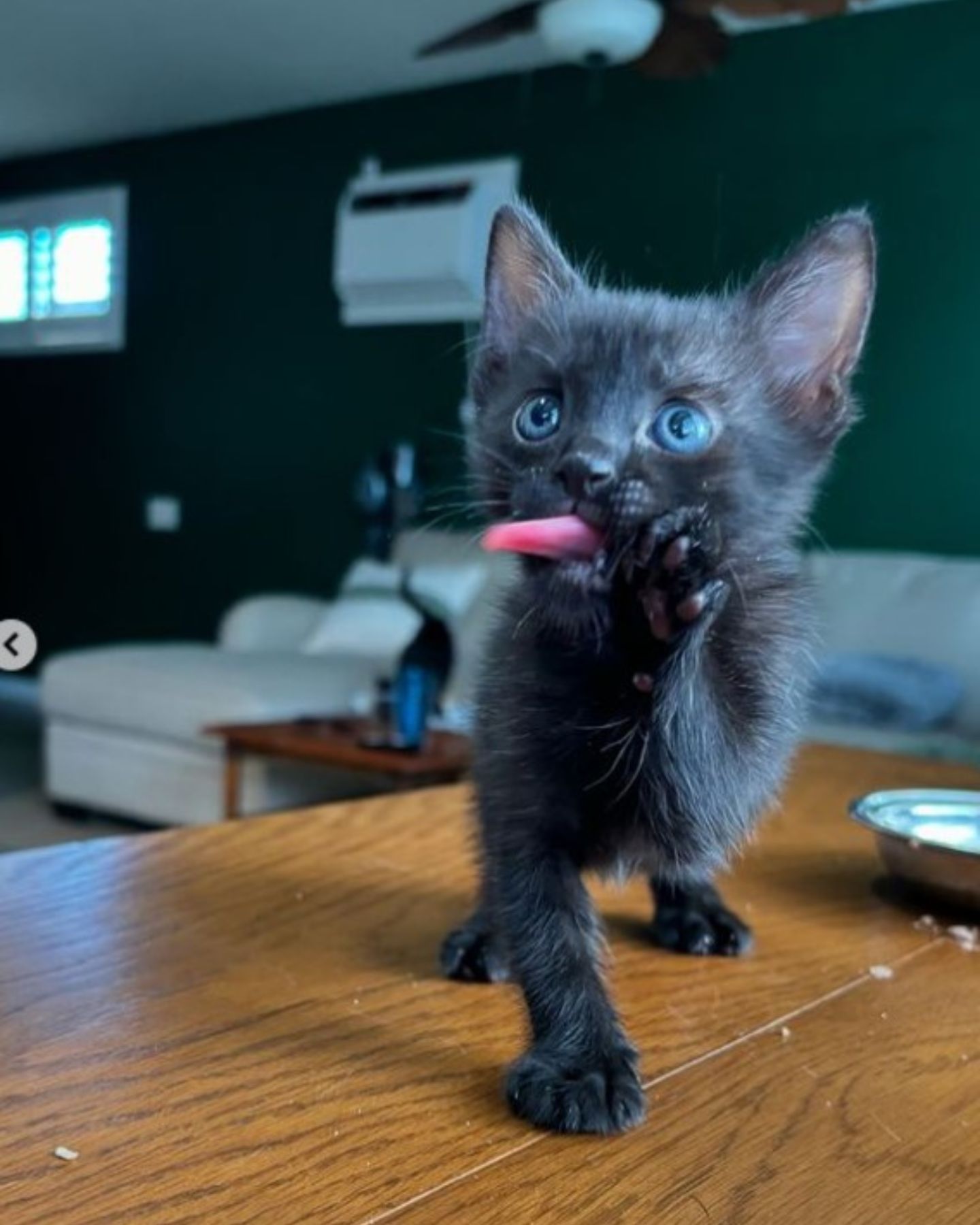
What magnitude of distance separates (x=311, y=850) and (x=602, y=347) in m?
0.51

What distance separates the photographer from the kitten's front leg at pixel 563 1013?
0.46 m

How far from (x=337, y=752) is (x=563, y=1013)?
2061 millimetres

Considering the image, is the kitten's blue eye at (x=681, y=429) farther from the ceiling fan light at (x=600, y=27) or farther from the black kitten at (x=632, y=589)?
the ceiling fan light at (x=600, y=27)

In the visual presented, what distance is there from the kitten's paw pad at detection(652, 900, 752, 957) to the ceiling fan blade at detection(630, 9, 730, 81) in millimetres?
2519

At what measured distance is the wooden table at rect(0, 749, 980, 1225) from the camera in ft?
1.36

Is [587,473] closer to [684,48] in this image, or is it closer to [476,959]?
[476,959]

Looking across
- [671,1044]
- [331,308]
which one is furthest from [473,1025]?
[331,308]

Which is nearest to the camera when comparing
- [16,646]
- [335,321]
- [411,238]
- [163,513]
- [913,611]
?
[16,646]

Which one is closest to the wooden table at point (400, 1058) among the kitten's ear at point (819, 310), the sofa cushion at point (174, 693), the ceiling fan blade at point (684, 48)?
the kitten's ear at point (819, 310)

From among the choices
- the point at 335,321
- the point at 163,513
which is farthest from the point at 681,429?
the point at 163,513

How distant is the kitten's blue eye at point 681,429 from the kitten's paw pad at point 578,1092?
222 millimetres

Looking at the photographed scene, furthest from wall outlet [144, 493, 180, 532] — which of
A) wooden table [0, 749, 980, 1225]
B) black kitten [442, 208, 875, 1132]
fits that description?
black kitten [442, 208, 875, 1132]

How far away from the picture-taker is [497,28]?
2.86 m

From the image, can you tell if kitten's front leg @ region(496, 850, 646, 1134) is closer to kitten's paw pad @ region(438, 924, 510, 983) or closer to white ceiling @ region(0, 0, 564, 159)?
kitten's paw pad @ region(438, 924, 510, 983)
